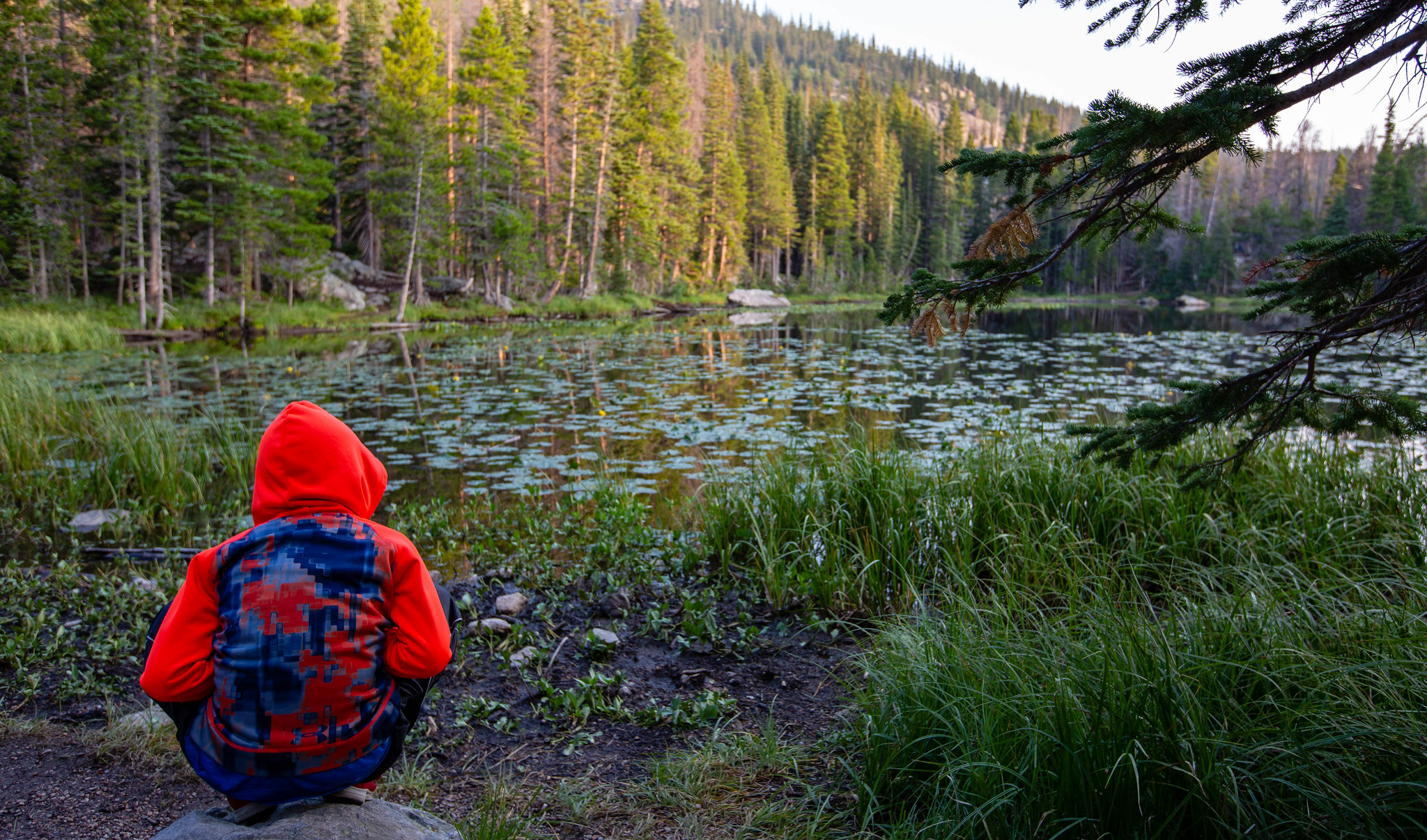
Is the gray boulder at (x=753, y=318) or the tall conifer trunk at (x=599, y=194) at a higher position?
the tall conifer trunk at (x=599, y=194)

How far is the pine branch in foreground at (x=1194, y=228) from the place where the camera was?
2104mm

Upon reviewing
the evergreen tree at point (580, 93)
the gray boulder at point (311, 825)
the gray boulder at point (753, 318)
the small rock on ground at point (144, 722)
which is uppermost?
the evergreen tree at point (580, 93)

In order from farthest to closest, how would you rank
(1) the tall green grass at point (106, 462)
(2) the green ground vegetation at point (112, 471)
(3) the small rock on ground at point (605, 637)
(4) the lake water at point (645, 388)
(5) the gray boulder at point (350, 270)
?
(5) the gray boulder at point (350, 270)
(4) the lake water at point (645, 388)
(1) the tall green grass at point (106, 462)
(2) the green ground vegetation at point (112, 471)
(3) the small rock on ground at point (605, 637)

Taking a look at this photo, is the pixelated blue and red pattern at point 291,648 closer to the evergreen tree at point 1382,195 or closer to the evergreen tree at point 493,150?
the evergreen tree at point 493,150

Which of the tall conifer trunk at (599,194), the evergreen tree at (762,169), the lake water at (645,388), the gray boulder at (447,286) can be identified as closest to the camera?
the lake water at (645,388)

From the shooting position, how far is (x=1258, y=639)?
2.47 metres

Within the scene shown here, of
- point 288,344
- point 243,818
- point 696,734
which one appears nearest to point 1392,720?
point 696,734

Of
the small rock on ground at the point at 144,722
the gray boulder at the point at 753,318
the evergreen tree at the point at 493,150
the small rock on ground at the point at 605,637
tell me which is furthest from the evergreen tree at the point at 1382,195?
the small rock on ground at the point at 144,722

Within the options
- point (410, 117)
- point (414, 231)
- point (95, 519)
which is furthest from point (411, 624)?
point (410, 117)

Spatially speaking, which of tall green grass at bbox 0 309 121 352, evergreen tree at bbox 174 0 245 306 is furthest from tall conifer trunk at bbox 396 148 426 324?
tall green grass at bbox 0 309 121 352

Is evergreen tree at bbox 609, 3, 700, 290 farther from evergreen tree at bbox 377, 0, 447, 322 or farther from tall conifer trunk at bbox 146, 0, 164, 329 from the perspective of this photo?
tall conifer trunk at bbox 146, 0, 164, 329

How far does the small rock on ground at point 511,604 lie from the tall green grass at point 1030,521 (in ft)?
3.88

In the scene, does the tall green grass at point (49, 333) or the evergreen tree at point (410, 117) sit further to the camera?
the evergreen tree at point (410, 117)

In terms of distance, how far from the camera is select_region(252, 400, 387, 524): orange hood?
1.83 m
